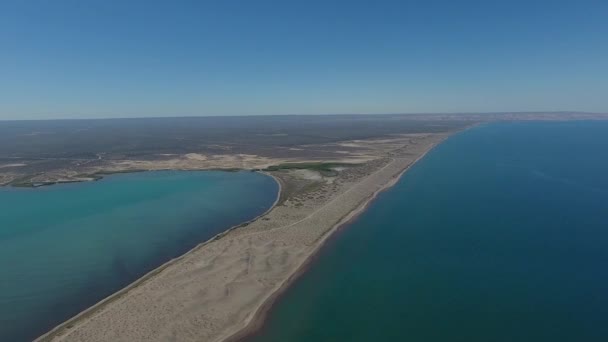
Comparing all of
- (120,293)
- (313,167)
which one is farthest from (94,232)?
(313,167)

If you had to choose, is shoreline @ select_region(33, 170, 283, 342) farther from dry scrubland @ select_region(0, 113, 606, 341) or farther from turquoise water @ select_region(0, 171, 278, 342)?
turquoise water @ select_region(0, 171, 278, 342)

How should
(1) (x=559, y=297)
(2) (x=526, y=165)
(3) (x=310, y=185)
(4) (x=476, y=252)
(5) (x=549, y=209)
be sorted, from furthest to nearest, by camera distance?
(2) (x=526, y=165)
(3) (x=310, y=185)
(5) (x=549, y=209)
(4) (x=476, y=252)
(1) (x=559, y=297)

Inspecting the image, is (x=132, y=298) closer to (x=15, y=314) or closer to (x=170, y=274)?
(x=170, y=274)

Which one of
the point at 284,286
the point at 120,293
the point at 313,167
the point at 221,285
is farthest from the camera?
the point at 313,167

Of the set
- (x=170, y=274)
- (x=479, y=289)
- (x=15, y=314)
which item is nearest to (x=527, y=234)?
(x=479, y=289)

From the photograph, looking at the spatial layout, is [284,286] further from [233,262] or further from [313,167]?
[313,167]

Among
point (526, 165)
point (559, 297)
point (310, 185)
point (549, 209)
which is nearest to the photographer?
point (559, 297)
